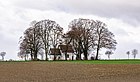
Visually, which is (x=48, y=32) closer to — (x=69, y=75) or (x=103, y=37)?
(x=103, y=37)

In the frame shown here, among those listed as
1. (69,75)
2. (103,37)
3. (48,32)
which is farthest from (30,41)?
(69,75)

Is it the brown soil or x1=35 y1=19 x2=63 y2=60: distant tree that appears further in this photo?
x1=35 y1=19 x2=63 y2=60: distant tree

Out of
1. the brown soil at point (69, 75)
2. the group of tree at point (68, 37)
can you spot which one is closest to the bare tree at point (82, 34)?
the group of tree at point (68, 37)

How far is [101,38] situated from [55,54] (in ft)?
48.9

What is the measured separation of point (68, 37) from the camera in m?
92.5

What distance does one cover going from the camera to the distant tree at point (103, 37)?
90.1 meters

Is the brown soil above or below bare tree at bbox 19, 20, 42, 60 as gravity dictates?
below

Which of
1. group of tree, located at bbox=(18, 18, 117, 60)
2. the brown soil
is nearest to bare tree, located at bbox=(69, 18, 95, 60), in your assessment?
group of tree, located at bbox=(18, 18, 117, 60)

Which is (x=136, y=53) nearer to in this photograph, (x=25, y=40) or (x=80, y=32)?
(x=80, y=32)

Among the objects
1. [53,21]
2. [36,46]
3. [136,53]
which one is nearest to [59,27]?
[53,21]

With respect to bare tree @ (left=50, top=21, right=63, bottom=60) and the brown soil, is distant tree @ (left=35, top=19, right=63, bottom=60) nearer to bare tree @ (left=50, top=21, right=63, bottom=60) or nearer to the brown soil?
bare tree @ (left=50, top=21, right=63, bottom=60)

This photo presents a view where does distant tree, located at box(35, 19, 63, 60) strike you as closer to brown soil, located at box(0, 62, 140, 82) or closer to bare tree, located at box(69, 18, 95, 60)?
bare tree, located at box(69, 18, 95, 60)

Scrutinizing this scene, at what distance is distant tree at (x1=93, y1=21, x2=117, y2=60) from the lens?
3548 inches

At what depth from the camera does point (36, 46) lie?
90.6m
